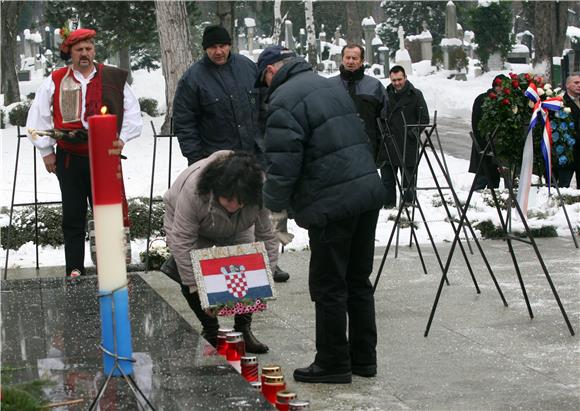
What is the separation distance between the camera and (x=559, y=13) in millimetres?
30641

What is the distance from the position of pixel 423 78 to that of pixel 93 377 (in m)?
37.7

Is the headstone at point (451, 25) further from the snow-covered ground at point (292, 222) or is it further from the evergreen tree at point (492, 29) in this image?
the snow-covered ground at point (292, 222)

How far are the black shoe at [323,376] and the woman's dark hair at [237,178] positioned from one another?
0.92 metres

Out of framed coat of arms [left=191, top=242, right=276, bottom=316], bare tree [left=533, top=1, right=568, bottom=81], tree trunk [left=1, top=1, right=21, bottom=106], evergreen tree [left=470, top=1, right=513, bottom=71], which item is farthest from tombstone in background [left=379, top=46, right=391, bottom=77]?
framed coat of arms [left=191, top=242, right=276, bottom=316]

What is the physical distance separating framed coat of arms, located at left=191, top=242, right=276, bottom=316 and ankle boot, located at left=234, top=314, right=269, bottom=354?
38 cm

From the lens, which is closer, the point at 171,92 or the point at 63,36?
the point at 63,36

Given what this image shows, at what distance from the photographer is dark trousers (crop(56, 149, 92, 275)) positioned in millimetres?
8109

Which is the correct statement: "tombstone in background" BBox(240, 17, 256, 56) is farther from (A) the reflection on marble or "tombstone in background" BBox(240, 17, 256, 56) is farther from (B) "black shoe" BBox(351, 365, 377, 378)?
(B) "black shoe" BBox(351, 365, 377, 378)

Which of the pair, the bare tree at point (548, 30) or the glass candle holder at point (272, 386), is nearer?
the glass candle holder at point (272, 386)

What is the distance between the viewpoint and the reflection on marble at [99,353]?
450cm

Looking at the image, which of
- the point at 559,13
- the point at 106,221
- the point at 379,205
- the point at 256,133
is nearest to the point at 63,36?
the point at 256,133

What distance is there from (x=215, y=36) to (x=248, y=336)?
232 centimetres

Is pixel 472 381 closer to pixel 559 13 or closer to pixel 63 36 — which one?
pixel 63 36

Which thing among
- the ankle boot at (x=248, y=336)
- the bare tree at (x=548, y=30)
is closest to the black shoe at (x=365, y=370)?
the ankle boot at (x=248, y=336)
